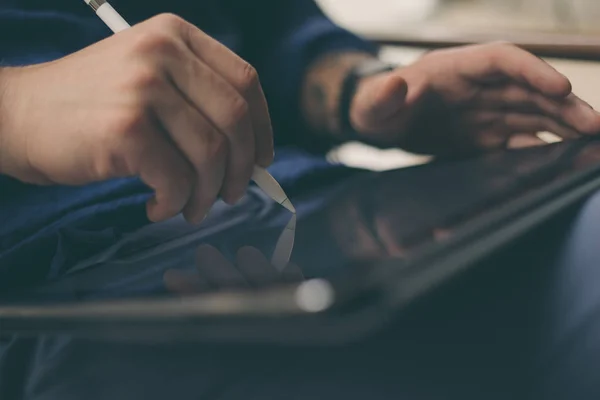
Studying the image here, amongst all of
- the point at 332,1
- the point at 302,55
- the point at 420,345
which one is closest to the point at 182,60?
the point at 420,345

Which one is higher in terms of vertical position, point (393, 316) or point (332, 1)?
point (393, 316)

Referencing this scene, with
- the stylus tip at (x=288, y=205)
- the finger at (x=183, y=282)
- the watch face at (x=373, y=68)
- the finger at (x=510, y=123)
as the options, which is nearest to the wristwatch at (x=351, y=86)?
the watch face at (x=373, y=68)

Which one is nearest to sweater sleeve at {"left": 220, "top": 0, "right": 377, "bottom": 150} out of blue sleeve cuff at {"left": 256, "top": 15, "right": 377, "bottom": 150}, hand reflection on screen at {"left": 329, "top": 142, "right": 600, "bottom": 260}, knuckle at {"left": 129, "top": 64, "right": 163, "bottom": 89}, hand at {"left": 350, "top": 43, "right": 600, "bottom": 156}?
blue sleeve cuff at {"left": 256, "top": 15, "right": 377, "bottom": 150}

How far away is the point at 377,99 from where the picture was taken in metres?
0.45

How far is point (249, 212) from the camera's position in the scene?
359mm

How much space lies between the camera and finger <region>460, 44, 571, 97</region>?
0.43m

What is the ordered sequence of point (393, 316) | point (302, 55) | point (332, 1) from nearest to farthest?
point (393, 316), point (302, 55), point (332, 1)

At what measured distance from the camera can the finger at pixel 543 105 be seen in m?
0.42

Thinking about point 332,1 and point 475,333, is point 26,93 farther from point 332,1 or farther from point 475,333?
point 332,1

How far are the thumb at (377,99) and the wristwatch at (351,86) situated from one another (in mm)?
13

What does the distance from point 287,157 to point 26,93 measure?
0.24m

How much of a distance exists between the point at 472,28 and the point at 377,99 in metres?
0.58

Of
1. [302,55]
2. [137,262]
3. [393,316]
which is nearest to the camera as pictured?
[393,316]

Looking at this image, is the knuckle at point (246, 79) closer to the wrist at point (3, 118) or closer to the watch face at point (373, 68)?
the wrist at point (3, 118)
